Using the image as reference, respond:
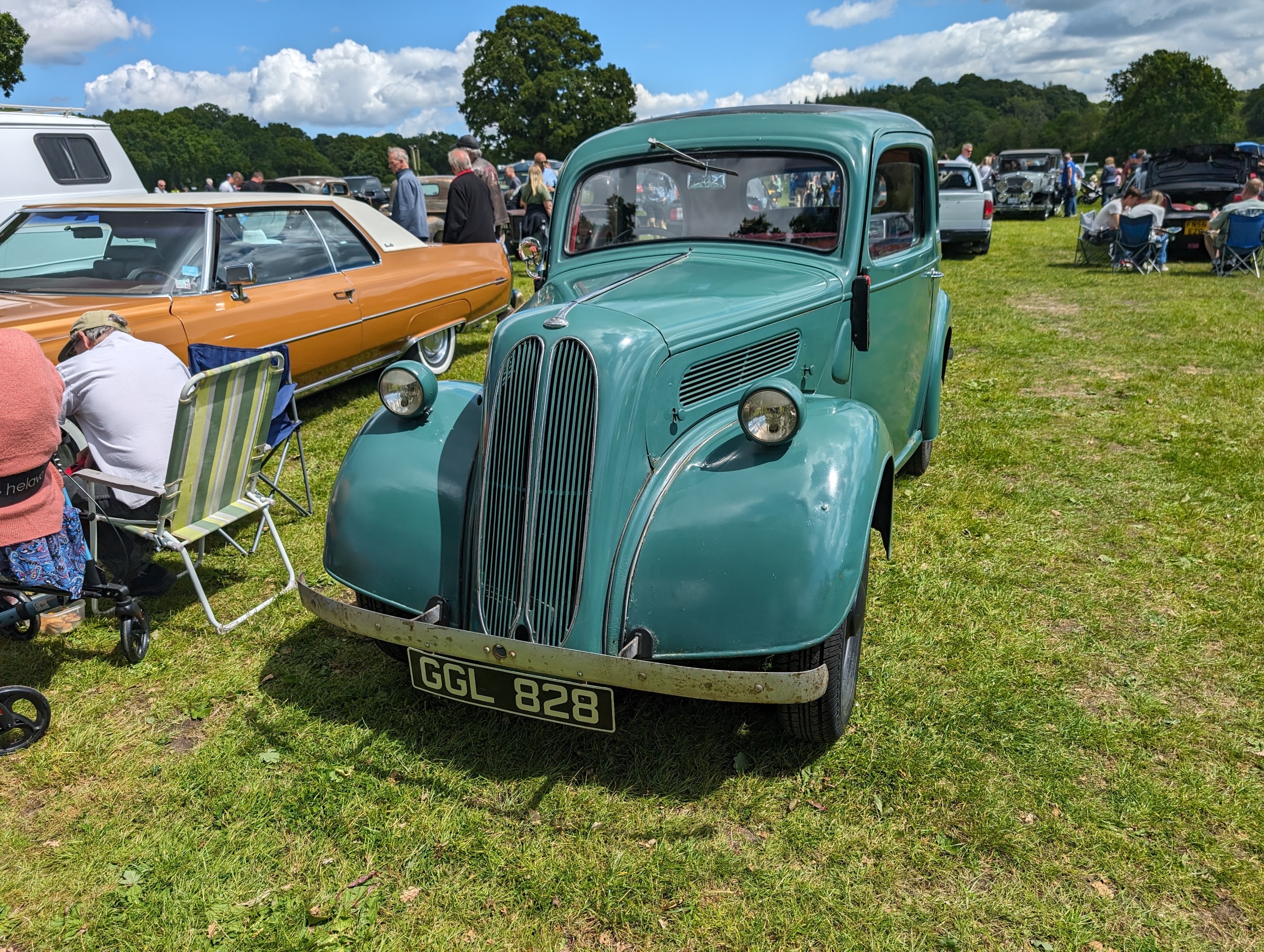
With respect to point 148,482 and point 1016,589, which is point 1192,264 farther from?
point 148,482

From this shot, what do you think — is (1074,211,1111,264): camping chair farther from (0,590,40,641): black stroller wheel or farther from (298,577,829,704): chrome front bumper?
(0,590,40,641): black stroller wheel

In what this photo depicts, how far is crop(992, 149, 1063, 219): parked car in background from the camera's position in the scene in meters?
23.7

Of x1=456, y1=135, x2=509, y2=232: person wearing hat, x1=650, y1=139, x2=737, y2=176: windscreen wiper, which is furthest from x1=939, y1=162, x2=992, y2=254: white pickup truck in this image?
x1=650, y1=139, x2=737, y2=176: windscreen wiper

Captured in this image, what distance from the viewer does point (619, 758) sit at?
3111 millimetres

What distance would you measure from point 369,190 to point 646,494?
81.0 ft

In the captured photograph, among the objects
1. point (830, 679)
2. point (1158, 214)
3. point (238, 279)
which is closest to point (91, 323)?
point (238, 279)

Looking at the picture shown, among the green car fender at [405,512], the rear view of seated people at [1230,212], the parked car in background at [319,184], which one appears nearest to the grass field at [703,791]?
the green car fender at [405,512]

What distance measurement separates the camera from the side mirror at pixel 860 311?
3848 millimetres

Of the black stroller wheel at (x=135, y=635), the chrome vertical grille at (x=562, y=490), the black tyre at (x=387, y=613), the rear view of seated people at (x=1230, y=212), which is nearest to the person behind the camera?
the chrome vertical grille at (x=562, y=490)

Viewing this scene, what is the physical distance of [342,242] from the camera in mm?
7301

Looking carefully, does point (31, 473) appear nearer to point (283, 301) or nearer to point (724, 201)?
point (724, 201)

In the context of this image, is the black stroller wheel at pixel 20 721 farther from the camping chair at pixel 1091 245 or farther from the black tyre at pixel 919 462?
the camping chair at pixel 1091 245

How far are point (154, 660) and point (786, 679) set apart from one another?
290 cm

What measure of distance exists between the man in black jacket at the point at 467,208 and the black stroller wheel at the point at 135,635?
5995mm
